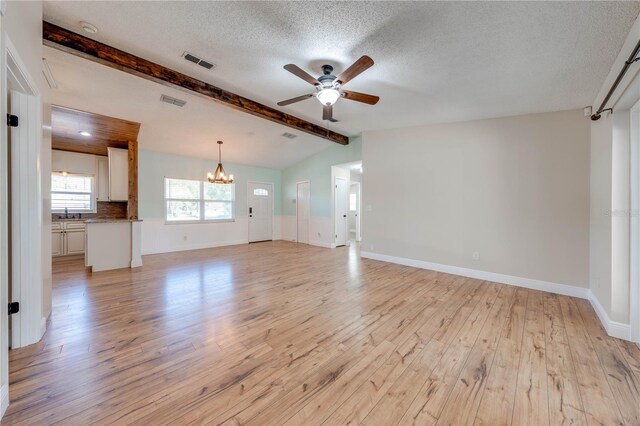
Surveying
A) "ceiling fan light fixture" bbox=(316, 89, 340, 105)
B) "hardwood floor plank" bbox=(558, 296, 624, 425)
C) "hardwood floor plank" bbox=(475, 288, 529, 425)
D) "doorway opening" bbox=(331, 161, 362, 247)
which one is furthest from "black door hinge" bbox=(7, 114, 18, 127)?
"doorway opening" bbox=(331, 161, 362, 247)

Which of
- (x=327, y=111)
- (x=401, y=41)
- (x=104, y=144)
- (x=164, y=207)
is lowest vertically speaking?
(x=164, y=207)

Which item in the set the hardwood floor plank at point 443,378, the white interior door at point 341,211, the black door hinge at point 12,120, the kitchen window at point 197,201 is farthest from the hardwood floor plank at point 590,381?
the kitchen window at point 197,201

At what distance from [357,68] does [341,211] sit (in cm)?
538

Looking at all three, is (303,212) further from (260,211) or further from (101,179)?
(101,179)

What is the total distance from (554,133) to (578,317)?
8.19 ft

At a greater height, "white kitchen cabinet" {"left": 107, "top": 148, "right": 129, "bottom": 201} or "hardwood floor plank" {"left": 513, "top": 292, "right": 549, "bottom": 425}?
"white kitchen cabinet" {"left": 107, "top": 148, "right": 129, "bottom": 201}

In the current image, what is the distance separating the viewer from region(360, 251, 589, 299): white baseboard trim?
3443mm

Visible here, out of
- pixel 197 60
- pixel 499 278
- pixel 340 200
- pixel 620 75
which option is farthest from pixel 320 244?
pixel 620 75

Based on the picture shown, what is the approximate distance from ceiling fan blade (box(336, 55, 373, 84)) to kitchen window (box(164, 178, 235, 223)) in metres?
5.88

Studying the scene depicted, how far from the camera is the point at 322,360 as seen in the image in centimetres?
195

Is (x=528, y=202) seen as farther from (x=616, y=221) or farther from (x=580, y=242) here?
(x=616, y=221)

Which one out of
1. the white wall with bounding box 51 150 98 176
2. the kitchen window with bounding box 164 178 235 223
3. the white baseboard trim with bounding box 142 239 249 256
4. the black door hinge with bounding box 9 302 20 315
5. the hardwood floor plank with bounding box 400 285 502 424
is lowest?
the hardwood floor plank with bounding box 400 285 502 424

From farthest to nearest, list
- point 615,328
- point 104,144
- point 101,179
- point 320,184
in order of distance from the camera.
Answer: point 320,184 → point 101,179 → point 104,144 → point 615,328

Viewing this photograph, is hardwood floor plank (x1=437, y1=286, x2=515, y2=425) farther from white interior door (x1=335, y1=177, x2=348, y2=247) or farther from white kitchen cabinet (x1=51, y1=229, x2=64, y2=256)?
white kitchen cabinet (x1=51, y1=229, x2=64, y2=256)
